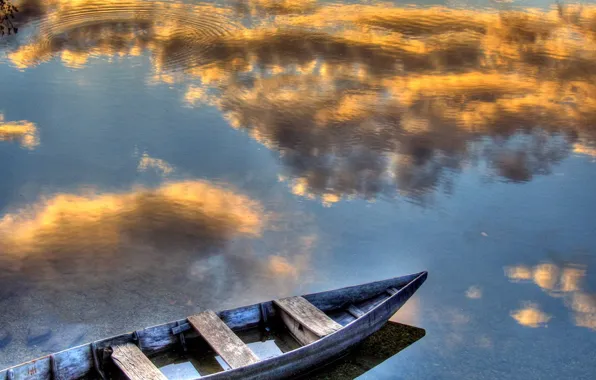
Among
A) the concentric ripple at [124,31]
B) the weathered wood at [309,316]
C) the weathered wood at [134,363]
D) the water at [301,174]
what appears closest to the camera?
the weathered wood at [134,363]

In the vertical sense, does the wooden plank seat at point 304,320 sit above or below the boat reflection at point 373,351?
above

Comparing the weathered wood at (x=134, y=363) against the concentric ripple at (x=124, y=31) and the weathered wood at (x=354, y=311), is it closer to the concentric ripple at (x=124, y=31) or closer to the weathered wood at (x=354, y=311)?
the weathered wood at (x=354, y=311)

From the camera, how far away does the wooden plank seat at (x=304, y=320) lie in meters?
10.0

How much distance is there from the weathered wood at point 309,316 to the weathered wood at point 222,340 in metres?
0.86

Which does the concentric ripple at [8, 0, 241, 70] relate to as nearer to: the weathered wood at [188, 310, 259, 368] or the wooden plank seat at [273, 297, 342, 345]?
the wooden plank seat at [273, 297, 342, 345]

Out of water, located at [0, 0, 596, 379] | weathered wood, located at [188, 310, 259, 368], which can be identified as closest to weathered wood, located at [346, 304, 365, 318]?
water, located at [0, 0, 596, 379]

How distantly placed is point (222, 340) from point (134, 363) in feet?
3.67

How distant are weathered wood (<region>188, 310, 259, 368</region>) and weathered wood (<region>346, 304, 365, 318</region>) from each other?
1745 mm

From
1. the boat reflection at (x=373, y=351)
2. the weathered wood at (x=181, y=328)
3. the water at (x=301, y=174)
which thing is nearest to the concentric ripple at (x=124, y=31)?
the water at (x=301, y=174)

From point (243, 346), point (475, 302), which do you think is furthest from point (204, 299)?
point (475, 302)

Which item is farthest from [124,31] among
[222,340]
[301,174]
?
[222,340]

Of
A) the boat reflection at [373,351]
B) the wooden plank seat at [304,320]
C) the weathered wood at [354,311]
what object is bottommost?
the boat reflection at [373,351]

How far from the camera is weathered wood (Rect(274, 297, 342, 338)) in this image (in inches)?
394

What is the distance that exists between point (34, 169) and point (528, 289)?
9256 millimetres
